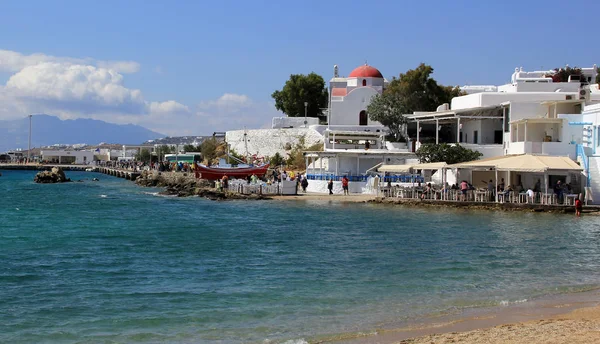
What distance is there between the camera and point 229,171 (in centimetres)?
5244

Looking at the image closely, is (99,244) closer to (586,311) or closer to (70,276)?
(70,276)

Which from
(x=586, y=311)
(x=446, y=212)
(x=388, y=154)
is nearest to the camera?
(x=586, y=311)

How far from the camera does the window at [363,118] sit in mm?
60031

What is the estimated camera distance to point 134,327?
503 inches

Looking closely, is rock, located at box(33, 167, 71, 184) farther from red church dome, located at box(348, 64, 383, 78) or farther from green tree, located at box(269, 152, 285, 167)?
red church dome, located at box(348, 64, 383, 78)

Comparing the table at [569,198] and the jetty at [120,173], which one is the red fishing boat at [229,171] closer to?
the jetty at [120,173]

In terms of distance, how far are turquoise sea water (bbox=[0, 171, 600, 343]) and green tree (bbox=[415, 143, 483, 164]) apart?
9106mm

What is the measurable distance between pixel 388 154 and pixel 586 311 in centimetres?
3132

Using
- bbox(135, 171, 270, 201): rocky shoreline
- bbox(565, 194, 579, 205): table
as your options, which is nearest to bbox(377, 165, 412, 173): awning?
bbox(135, 171, 270, 201): rocky shoreline

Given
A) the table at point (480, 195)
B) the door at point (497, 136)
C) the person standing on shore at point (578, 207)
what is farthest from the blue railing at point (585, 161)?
the door at point (497, 136)

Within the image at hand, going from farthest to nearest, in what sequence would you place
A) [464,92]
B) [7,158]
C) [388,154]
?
1. [7,158]
2. [464,92]
3. [388,154]

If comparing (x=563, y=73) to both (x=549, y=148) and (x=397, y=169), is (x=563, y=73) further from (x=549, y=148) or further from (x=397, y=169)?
(x=397, y=169)

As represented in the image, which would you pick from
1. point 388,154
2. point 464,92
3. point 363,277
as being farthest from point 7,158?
point 363,277

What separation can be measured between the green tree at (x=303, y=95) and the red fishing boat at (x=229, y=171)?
23069mm
